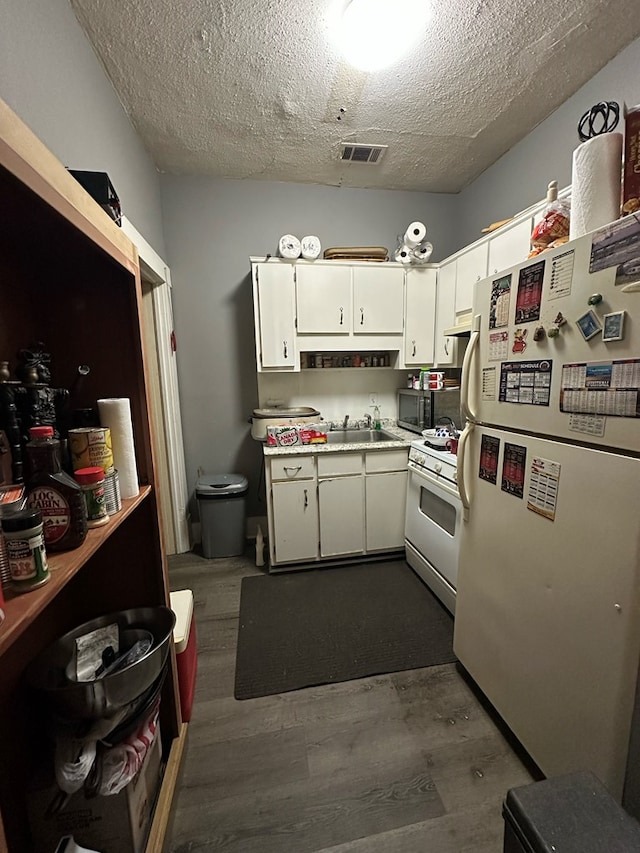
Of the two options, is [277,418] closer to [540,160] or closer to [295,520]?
[295,520]

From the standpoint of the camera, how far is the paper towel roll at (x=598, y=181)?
39.8 inches

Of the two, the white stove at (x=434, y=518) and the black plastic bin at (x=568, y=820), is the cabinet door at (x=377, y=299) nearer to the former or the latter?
the white stove at (x=434, y=518)

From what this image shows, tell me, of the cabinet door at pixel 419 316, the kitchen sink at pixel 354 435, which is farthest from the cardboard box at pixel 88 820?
the cabinet door at pixel 419 316

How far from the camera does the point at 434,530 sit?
7.07 feet

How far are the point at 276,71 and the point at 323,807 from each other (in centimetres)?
299

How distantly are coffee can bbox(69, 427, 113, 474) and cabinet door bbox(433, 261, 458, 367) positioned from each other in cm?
230

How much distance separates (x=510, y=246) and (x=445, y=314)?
2.32ft

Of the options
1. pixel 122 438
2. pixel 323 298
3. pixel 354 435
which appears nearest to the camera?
pixel 122 438

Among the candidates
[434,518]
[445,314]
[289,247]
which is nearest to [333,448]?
[434,518]

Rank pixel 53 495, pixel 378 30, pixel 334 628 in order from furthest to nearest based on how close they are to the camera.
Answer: pixel 334 628
pixel 378 30
pixel 53 495

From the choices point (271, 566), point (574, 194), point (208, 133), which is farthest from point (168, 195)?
point (271, 566)

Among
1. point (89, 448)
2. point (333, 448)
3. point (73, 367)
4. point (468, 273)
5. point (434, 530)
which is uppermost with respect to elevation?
point (468, 273)

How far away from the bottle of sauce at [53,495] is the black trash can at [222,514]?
198 cm

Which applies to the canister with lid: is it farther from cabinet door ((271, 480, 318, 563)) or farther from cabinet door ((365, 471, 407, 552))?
cabinet door ((365, 471, 407, 552))
